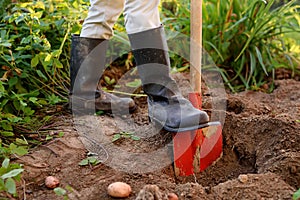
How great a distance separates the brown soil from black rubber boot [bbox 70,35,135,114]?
0.08 metres

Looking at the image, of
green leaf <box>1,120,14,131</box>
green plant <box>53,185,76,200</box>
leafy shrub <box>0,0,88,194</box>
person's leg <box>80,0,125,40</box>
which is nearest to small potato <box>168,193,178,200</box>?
green plant <box>53,185,76,200</box>

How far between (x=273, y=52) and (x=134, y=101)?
1.09m

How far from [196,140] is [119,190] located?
1.62ft

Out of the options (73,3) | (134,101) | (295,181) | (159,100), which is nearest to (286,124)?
(295,181)

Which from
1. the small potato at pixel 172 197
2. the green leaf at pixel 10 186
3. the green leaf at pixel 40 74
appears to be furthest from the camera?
the green leaf at pixel 40 74

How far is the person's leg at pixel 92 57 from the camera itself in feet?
6.98

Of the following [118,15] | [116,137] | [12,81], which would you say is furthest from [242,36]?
[12,81]

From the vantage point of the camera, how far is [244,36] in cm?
295

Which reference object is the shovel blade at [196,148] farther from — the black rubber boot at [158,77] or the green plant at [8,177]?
the green plant at [8,177]

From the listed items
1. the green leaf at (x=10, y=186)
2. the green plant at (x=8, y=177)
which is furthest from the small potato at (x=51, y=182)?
the green leaf at (x=10, y=186)

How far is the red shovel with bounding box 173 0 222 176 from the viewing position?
6.20 ft

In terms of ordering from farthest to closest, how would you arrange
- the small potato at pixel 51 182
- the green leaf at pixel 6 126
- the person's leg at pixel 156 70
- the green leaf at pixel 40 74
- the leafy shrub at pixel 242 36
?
the leafy shrub at pixel 242 36
the green leaf at pixel 40 74
the green leaf at pixel 6 126
the person's leg at pixel 156 70
the small potato at pixel 51 182

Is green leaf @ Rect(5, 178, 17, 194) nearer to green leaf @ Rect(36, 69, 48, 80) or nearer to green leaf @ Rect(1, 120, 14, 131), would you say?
green leaf @ Rect(1, 120, 14, 131)

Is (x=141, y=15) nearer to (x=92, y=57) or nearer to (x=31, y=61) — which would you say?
(x=92, y=57)
